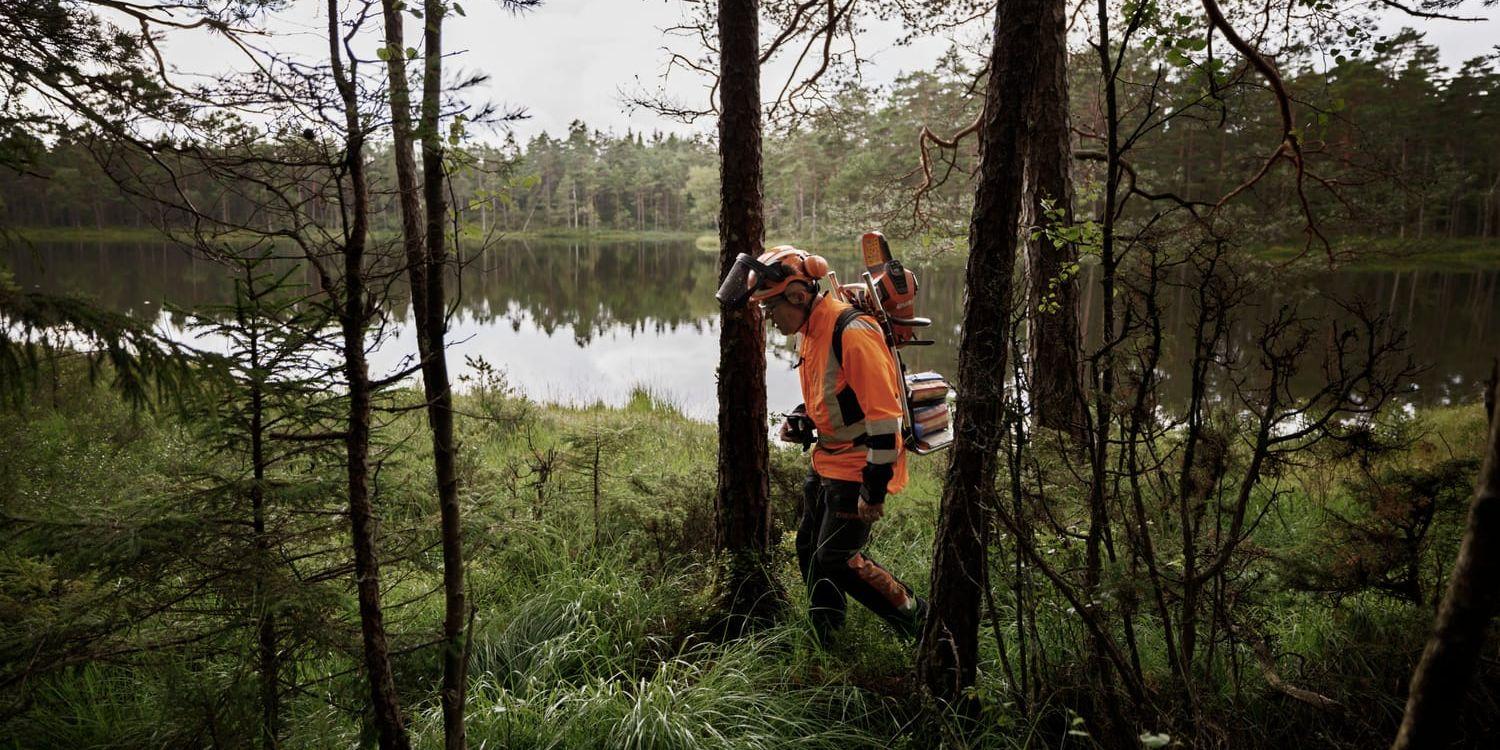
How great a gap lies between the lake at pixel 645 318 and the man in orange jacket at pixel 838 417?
5.99 feet

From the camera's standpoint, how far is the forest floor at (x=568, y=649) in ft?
7.76

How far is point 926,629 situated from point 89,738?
11.5 ft

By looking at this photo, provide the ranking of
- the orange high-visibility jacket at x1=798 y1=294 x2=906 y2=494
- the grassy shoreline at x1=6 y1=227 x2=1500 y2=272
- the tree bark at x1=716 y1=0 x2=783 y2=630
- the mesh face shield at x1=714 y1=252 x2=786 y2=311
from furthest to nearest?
1. the grassy shoreline at x1=6 y1=227 x2=1500 y2=272
2. the tree bark at x1=716 y1=0 x2=783 y2=630
3. the mesh face shield at x1=714 y1=252 x2=786 y2=311
4. the orange high-visibility jacket at x1=798 y1=294 x2=906 y2=494

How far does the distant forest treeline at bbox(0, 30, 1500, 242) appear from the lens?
2.60 meters

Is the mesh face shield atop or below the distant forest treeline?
below

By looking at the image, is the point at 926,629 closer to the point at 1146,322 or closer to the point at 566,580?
the point at 1146,322

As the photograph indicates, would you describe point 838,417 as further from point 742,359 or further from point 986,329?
point 986,329

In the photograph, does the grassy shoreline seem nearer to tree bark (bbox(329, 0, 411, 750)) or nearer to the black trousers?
the black trousers

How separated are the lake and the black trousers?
2050 mm

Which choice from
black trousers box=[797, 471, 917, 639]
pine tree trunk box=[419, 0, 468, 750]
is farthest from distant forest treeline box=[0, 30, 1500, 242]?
black trousers box=[797, 471, 917, 639]

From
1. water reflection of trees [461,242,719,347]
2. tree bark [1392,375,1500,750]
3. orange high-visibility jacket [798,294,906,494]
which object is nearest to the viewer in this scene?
tree bark [1392,375,1500,750]

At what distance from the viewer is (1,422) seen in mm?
4391

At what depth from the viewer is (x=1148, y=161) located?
108 feet

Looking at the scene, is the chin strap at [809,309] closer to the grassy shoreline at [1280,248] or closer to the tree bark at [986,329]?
the tree bark at [986,329]
